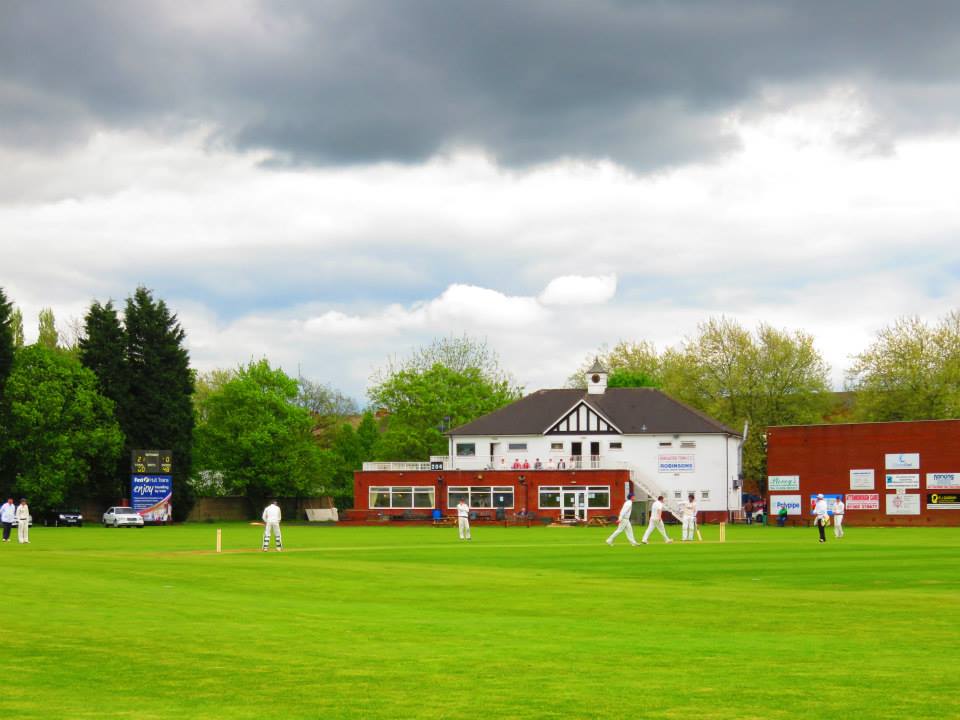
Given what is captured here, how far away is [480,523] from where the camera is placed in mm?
89125

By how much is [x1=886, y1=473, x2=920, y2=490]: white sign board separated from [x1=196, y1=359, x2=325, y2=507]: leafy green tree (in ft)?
148

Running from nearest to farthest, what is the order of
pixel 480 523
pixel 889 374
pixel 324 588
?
pixel 324 588
pixel 480 523
pixel 889 374

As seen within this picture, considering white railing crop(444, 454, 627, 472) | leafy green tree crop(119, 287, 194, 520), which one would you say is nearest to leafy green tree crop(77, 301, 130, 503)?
leafy green tree crop(119, 287, 194, 520)

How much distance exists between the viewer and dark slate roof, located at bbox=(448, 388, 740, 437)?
94.8 m

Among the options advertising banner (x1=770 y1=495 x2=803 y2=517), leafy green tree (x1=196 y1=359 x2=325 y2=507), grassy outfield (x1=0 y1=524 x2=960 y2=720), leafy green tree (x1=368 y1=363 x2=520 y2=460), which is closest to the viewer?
grassy outfield (x1=0 y1=524 x2=960 y2=720)

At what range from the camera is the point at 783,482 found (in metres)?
86.1

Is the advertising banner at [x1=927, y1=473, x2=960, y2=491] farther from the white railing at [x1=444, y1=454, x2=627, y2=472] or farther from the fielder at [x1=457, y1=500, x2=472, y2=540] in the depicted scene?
the fielder at [x1=457, y1=500, x2=472, y2=540]

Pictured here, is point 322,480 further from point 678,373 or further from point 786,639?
point 786,639

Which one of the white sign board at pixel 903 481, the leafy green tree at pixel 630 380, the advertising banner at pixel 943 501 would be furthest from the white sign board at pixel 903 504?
the leafy green tree at pixel 630 380

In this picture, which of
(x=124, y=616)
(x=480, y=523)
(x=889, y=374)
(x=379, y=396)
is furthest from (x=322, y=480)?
(x=124, y=616)

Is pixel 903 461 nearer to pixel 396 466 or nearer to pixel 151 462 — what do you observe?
pixel 396 466

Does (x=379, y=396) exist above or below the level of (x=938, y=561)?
above

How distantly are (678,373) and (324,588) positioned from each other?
87237 mm

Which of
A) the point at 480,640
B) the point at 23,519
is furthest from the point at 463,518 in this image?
the point at 480,640
